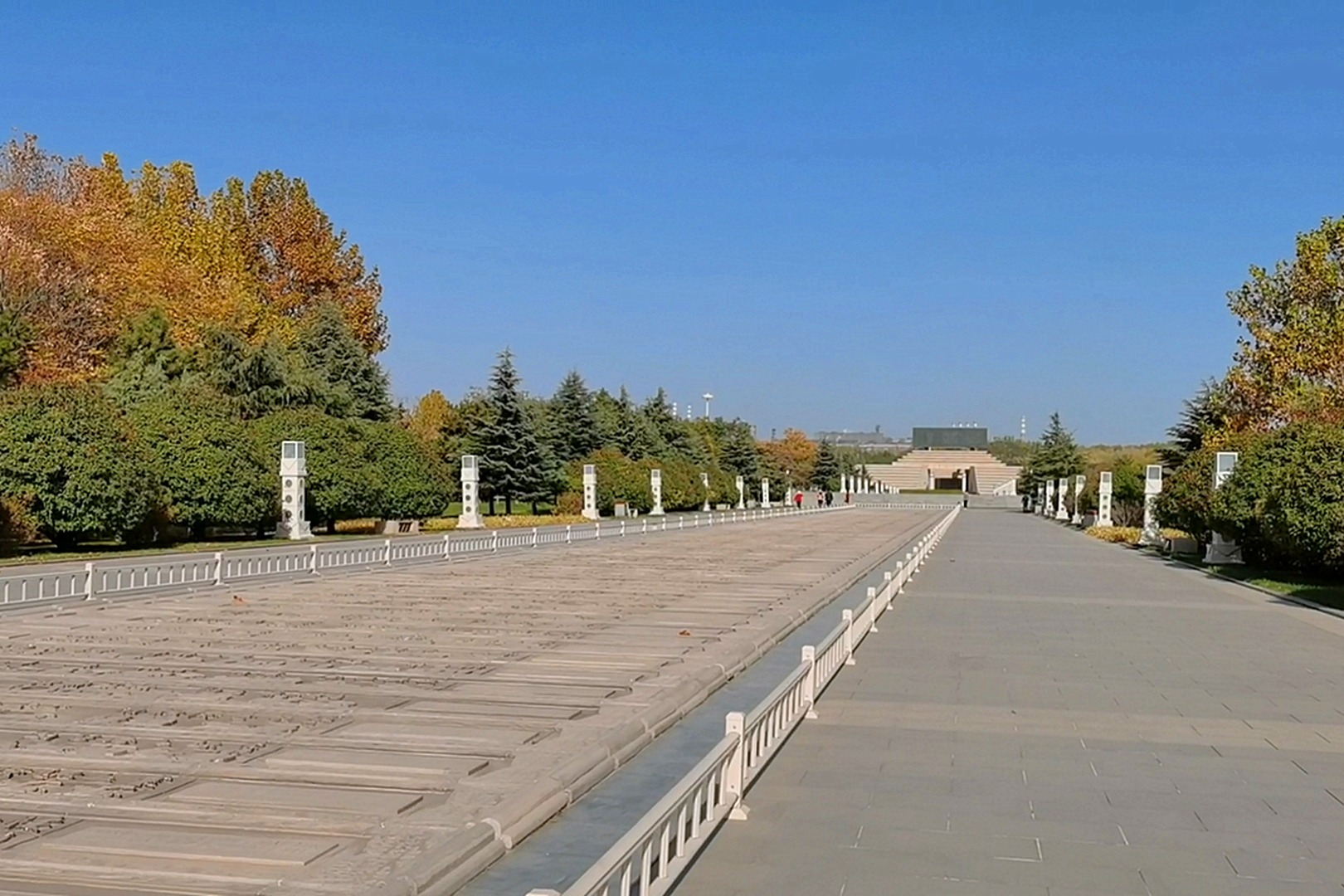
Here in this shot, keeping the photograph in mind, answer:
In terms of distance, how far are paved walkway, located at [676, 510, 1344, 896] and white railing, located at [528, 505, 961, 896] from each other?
11 centimetres

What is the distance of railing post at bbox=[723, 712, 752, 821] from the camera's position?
5.71 metres

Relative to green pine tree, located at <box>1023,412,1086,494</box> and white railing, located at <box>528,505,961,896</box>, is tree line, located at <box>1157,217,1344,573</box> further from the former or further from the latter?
green pine tree, located at <box>1023,412,1086,494</box>

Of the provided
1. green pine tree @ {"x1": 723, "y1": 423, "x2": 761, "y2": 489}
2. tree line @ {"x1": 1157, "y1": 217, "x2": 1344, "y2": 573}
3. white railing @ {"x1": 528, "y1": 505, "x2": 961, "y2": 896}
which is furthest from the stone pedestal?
green pine tree @ {"x1": 723, "y1": 423, "x2": 761, "y2": 489}

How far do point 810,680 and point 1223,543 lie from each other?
21.3 meters

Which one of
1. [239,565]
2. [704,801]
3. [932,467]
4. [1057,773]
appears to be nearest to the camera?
[704,801]

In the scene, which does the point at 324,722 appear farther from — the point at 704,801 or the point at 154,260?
the point at 154,260

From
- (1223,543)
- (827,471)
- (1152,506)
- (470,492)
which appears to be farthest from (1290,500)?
(827,471)

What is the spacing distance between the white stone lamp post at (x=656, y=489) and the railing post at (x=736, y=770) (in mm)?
46025

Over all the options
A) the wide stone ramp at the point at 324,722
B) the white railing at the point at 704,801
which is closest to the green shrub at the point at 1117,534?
the wide stone ramp at the point at 324,722

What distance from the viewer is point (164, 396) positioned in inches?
1261

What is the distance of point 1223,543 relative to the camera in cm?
2662

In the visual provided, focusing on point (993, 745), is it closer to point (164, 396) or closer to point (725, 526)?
point (164, 396)

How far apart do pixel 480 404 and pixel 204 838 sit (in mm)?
45123

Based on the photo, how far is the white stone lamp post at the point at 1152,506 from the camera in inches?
1382
